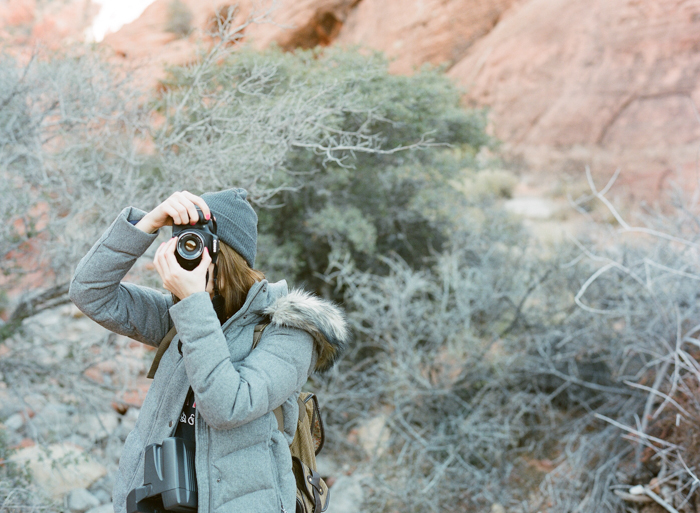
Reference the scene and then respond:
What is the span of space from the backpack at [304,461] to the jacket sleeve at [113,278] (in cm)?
40

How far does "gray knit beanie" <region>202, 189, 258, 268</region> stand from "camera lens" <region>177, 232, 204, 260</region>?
0.13 meters

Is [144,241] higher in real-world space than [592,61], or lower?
higher

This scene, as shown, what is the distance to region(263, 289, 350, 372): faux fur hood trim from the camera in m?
1.34

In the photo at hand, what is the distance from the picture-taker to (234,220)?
1.42m

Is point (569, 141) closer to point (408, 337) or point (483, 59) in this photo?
point (483, 59)

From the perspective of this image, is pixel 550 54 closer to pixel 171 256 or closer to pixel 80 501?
pixel 80 501

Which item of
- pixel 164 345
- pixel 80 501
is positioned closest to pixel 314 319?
pixel 164 345

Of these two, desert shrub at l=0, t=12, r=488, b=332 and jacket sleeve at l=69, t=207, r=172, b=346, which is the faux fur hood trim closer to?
jacket sleeve at l=69, t=207, r=172, b=346

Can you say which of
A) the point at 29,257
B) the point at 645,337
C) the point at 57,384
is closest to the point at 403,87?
the point at 645,337

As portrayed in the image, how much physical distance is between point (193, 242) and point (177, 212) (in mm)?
92

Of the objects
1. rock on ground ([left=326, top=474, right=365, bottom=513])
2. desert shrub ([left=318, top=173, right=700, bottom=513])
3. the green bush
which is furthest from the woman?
rock on ground ([left=326, top=474, right=365, bottom=513])

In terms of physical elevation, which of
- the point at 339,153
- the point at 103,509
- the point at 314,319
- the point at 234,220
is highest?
the point at 234,220

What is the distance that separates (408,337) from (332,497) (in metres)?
1.45

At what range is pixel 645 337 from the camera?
12.3 ft
